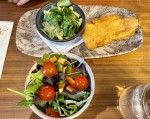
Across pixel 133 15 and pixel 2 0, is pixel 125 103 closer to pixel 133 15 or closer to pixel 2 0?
pixel 133 15

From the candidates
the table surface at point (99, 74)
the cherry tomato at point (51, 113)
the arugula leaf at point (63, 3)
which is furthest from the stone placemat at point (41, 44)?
the cherry tomato at point (51, 113)

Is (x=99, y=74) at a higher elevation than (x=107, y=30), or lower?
lower

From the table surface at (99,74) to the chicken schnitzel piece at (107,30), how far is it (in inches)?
3.0

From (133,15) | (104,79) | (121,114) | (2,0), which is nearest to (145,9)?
(133,15)

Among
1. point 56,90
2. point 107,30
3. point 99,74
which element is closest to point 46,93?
point 56,90

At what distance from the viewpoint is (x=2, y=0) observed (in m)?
1.08

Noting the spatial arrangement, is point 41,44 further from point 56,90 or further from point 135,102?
point 135,102

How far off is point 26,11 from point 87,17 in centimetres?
29

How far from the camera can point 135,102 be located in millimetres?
794

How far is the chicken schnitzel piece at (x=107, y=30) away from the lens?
0.95m

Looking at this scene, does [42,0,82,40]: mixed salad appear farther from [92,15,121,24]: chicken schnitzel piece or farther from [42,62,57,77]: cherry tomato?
[42,62,57,77]: cherry tomato

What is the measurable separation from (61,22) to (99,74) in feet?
0.90

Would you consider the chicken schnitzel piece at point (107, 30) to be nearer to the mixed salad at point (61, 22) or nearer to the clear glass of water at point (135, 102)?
the mixed salad at point (61, 22)

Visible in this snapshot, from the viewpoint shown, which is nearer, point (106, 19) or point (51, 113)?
point (51, 113)
